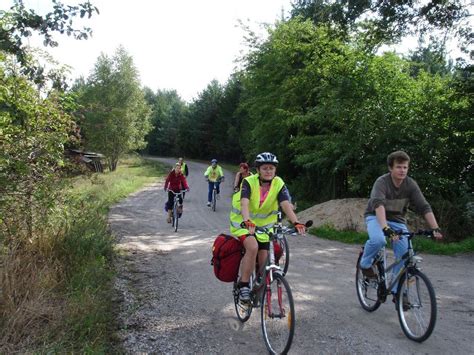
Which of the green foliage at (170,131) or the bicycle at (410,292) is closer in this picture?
the bicycle at (410,292)

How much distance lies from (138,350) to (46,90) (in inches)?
176

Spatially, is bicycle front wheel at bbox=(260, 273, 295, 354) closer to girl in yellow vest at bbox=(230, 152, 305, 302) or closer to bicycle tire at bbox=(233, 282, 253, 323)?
girl in yellow vest at bbox=(230, 152, 305, 302)

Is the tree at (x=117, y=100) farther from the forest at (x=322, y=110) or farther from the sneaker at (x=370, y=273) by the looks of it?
the sneaker at (x=370, y=273)

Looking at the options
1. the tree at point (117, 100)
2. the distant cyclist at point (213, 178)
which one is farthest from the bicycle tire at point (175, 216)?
the tree at point (117, 100)

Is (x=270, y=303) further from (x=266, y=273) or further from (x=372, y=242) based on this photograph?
(x=372, y=242)

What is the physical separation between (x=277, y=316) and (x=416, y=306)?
1620 mm

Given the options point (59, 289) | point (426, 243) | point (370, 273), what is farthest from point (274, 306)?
point (426, 243)

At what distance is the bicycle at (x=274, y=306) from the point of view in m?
4.19

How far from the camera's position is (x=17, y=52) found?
5.21 metres

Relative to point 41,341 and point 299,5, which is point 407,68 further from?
point 299,5

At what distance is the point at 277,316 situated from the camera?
440cm

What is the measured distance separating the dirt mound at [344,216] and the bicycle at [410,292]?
7067 millimetres

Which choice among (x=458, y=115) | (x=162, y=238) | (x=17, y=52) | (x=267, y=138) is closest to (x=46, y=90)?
(x=17, y=52)

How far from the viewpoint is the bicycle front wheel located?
423cm
